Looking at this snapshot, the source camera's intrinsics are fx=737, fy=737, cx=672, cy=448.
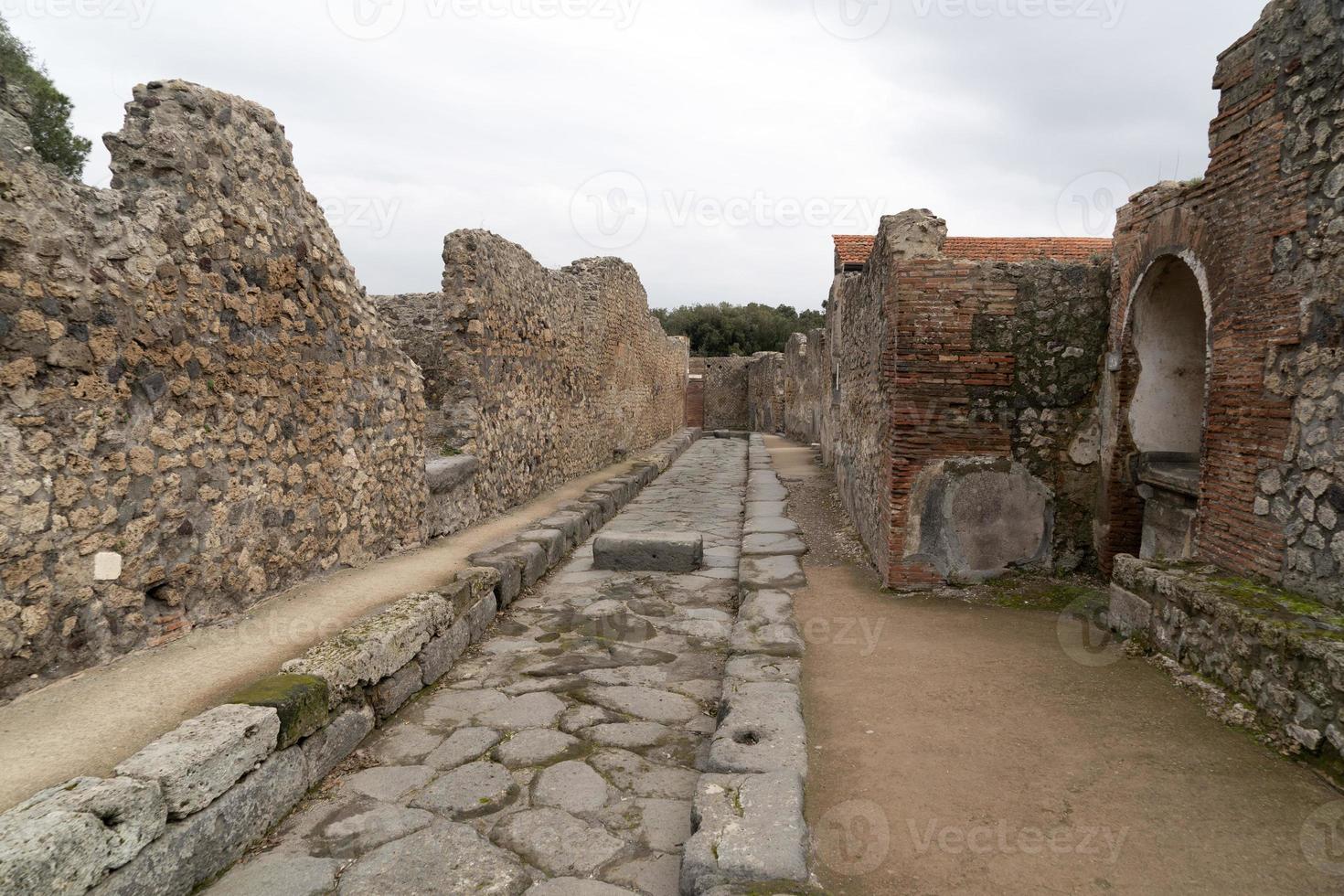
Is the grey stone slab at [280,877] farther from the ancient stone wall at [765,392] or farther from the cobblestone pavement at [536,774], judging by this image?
the ancient stone wall at [765,392]

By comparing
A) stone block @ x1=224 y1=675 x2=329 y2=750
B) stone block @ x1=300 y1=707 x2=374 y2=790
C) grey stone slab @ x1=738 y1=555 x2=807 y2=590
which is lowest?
stone block @ x1=300 y1=707 x2=374 y2=790

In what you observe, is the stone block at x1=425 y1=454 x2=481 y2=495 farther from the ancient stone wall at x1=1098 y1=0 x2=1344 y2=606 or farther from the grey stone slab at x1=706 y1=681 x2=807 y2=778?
the ancient stone wall at x1=1098 y1=0 x2=1344 y2=606

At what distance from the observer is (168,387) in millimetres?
3436

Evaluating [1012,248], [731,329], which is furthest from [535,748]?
[731,329]

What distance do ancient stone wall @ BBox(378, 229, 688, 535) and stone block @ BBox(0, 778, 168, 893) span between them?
162 inches

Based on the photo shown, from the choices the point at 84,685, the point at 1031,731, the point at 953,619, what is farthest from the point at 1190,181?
the point at 84,685

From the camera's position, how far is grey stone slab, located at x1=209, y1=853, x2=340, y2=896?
7.59 feet

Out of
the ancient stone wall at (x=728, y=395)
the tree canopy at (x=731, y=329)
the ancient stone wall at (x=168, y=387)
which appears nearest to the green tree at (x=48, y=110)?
the ancient stone wall at (x=168, y=387)

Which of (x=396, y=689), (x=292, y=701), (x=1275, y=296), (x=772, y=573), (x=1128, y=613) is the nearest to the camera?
(x=292, y=701)

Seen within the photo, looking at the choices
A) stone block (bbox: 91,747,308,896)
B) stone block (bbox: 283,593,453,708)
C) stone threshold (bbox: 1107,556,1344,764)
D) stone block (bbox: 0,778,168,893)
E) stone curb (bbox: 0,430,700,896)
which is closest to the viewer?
stone block (bbox: 0,778,168,893)

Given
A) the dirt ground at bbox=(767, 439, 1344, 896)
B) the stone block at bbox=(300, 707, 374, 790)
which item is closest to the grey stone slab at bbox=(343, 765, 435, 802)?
the stone block at bbox=(300, 707, 374, 790)

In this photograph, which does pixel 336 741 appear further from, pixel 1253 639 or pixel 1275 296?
pixel 1275 296

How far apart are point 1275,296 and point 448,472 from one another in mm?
5637

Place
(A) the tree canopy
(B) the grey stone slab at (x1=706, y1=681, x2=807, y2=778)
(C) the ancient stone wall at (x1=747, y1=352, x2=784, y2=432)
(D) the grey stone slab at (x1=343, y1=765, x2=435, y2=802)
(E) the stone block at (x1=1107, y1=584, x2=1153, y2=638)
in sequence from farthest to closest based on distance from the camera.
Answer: (A) the tree canopy
(C) the ancient stone wall at (x1=747, y1=352, x2=784, y2=432)
(E) the stone block at (x1=1107, y1=584, x2=1153, y2=638)
(D) the grey stone slab at (x1=343, y1=765, x2=435, y2=802)
(B) the grey stone slab at (x1=706, y1=681, x2=807, y2=778)
